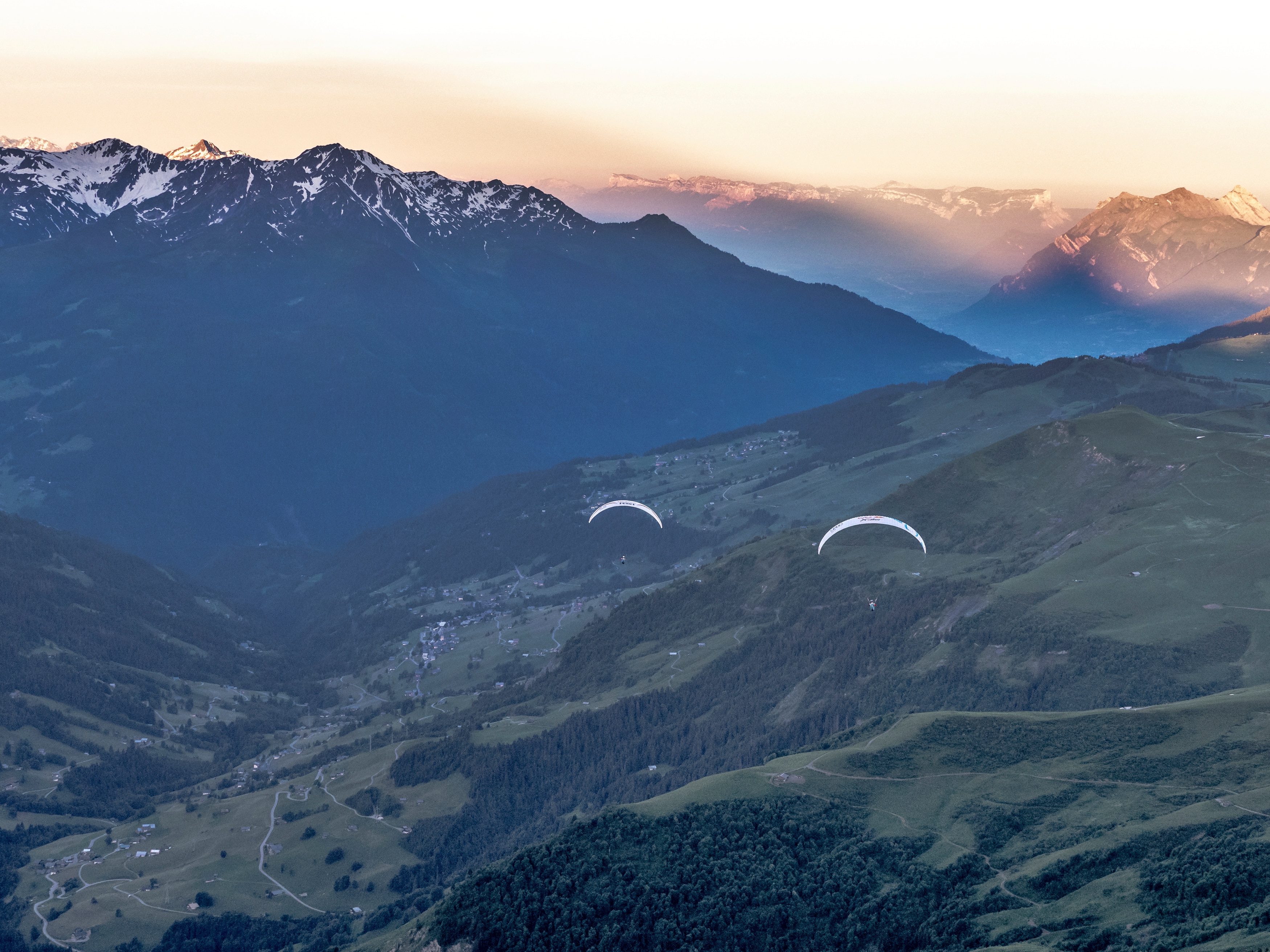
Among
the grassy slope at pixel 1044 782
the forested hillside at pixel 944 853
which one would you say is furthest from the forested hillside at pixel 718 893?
the grassy slope at pixel 1044 782

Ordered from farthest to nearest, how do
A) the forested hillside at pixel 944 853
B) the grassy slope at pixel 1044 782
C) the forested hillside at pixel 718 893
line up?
the grassy slope at pixel 1044 782 < the forested hillside at pixel 718 893 < the forested hillside at pixel 944 853

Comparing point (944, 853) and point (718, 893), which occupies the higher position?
point (944, 853)

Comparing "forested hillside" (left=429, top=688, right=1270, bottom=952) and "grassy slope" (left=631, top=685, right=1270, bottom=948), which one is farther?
"grassy slope" (left=631, top=685, right=1270, bottom=948)

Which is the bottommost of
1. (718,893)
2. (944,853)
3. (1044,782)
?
(718,893)

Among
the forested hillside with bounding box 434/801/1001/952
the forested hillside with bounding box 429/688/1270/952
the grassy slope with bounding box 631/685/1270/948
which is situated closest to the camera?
the forested hillside with bounding box 429/688/1270/952

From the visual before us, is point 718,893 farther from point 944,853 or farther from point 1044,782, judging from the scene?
point 1044,782

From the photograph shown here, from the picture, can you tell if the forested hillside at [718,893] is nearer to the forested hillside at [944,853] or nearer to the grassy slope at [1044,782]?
the forested hillside at [944,853]

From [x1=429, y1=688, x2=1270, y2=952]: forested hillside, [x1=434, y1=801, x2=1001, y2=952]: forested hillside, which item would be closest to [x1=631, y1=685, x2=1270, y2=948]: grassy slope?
[x1=429, y1=688, x2=1270, y2=952]: forested hillside

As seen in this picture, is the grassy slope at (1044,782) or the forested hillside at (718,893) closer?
the forested hillside at (718,893)

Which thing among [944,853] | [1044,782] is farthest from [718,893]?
[1044,782]

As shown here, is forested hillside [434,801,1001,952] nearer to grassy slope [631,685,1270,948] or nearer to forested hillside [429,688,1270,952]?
forested hillside [429,688,1270,952]

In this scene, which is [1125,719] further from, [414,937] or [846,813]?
[414,937]
